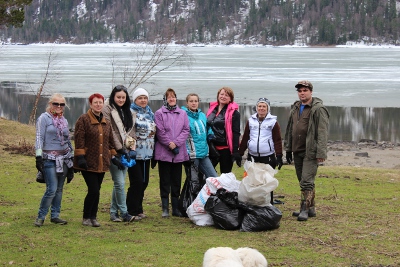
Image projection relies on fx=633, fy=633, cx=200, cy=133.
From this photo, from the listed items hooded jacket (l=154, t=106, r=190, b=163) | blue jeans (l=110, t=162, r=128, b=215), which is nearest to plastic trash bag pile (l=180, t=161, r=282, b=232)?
hooded jacket (l=154, t=106, r=190, b=163)

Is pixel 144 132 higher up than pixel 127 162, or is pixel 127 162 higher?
pixel 144 132

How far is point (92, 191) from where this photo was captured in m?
7.44

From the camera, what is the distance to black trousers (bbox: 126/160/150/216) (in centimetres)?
789

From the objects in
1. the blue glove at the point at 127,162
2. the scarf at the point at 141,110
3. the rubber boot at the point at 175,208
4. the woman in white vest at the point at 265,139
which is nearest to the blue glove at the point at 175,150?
the scarf at the point at 141,110

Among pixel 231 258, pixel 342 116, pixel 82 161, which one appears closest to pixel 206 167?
pixel 82 161

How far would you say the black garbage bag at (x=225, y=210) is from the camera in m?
7.37

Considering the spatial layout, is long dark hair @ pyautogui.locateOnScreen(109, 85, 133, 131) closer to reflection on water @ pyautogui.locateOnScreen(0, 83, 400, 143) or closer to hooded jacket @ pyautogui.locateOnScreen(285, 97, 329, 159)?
hooded jacket @ pyautogui.locateOnScreen(285, 97, 329, 159)

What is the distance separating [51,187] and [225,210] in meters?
2.04

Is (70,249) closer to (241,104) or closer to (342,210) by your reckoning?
(342,210)

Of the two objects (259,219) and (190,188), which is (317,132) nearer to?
(259,219)

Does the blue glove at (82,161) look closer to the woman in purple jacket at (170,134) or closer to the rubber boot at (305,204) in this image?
the woman in purple jacket at (170,134)

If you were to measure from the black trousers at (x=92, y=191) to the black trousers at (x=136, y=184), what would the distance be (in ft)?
1.76

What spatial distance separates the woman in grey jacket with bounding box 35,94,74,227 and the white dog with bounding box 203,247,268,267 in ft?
10.4

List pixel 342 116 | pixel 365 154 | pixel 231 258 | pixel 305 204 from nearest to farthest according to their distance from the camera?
pixel 231 258, pixel 305 204, pixel 365 154, pixel 342 116
